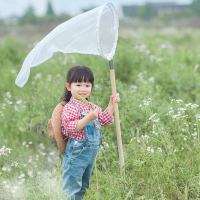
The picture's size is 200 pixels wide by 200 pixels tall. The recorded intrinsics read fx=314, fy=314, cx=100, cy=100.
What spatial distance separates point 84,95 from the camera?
2.51 metres

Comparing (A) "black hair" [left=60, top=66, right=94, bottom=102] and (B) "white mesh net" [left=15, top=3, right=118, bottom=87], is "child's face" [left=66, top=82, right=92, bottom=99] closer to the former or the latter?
(A) "black hair" [left=60, top=66, right=94, bottom=102]

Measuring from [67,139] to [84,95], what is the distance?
40 centimetres

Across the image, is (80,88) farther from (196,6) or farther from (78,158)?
(196,6)

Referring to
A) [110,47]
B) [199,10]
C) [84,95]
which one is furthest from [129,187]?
[199,10]

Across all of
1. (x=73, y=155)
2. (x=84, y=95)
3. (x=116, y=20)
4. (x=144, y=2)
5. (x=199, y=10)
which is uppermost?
(x=144, y=2)

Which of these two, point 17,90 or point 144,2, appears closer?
point 17,90

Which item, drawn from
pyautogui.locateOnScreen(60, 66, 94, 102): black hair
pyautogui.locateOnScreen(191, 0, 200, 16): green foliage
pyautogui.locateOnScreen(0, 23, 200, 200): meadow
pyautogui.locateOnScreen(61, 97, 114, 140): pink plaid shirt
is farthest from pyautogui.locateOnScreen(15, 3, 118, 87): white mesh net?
pyautogui.locateOnScreen(191, 0, 200, 16): green foliage

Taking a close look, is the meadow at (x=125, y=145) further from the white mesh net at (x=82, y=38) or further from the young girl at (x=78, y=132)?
the white mesh net at (x=82, y=38)

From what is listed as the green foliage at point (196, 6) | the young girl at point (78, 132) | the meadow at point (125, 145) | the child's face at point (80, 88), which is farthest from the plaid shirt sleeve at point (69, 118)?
the green foliage at point (196, 6)

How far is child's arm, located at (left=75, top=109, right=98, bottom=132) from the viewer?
2238 mm

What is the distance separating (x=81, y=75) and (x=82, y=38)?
30 cm

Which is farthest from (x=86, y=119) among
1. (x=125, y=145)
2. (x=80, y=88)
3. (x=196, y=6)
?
(x=196, y=6)

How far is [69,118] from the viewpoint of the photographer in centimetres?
238

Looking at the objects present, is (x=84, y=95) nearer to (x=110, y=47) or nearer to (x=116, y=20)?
(x=110, y=47)
